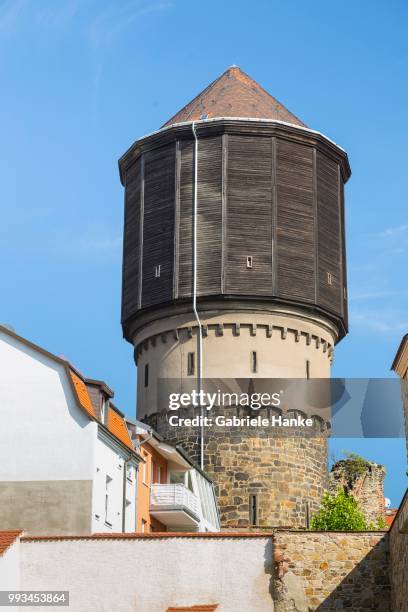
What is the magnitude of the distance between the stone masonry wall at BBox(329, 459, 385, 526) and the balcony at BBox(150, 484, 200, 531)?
986 cm

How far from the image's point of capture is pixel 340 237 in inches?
1784

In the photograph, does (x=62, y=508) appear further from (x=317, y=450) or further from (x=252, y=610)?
(x=317, y=450)

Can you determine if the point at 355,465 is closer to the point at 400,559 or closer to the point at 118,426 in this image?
the point at 118,426

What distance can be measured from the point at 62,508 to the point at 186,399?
1286 centimetres

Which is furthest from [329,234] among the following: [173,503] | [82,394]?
[82,394]

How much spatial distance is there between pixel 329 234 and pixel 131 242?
6.85 meters

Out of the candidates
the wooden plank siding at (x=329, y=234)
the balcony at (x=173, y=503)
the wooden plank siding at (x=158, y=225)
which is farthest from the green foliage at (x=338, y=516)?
the wooden plank siding at (x=158, y=225)

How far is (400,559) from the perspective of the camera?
963 inches

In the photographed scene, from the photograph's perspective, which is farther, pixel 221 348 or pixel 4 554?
pixel 221 348

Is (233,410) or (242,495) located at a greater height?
(233,410)

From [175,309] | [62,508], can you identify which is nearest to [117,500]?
[62,508]

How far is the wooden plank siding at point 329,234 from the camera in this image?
1722 inches

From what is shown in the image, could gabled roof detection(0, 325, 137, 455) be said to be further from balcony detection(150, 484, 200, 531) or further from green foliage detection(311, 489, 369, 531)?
green foliage detection(311, 489, 369, 531)

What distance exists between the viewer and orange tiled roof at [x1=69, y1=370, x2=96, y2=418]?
3080 cm
